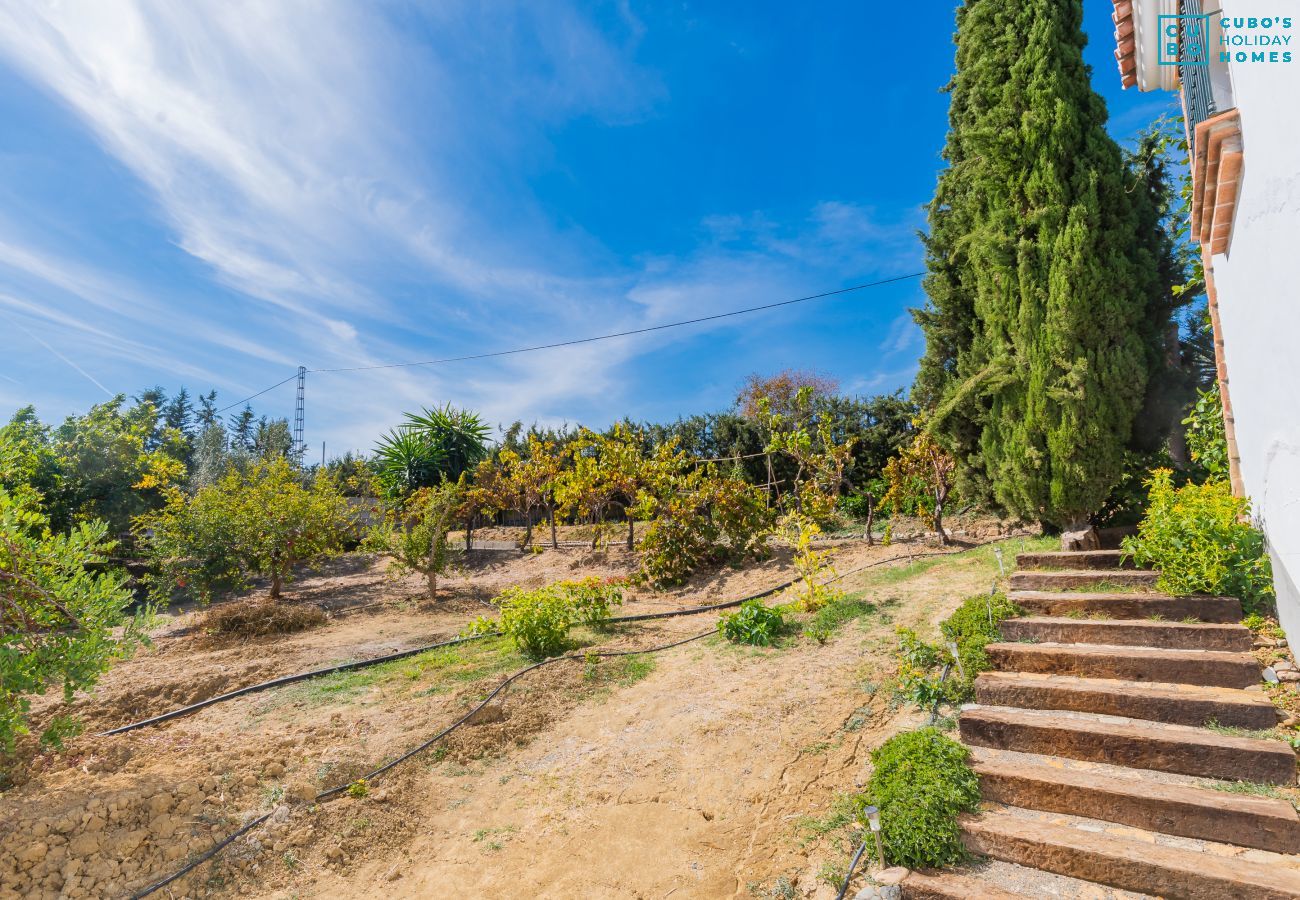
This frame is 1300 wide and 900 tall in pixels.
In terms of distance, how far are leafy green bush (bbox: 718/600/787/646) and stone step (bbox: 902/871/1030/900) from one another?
2.96 metres

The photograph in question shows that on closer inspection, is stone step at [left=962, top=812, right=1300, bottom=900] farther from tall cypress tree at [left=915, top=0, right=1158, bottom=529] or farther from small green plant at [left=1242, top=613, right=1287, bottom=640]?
tall cypress tree at [left=915, top=0, right=1158, bottom=529]

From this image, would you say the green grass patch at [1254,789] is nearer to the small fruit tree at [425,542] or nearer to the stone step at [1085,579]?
the stone step at [1085,579]

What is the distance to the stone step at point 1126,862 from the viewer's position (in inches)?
87.3

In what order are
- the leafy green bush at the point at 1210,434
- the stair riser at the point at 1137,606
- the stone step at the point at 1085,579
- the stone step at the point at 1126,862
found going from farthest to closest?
the leafy green bush at the point at 1210,434, the stone step at the point at 1085,579, the stair riser at the point at 1137,606, the stone step at the point at 1126,862

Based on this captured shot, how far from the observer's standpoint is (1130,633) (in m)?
3.78

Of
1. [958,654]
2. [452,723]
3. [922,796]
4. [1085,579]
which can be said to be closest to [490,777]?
[452,723]

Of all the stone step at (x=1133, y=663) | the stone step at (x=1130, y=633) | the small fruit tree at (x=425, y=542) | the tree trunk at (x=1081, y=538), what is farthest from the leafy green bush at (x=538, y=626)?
the tree trunk at (x=1081, y=538)

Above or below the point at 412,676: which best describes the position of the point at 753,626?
above

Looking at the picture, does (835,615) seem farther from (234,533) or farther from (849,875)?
(234,533)

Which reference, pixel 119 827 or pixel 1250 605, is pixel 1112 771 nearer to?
pixel 1250 605

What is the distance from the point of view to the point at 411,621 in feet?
28.6

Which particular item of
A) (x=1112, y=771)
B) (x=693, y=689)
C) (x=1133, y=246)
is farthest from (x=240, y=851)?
(x=1133, y=246)

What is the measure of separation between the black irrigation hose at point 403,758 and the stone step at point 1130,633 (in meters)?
3.04

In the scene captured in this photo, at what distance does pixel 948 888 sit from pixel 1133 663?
205cm
